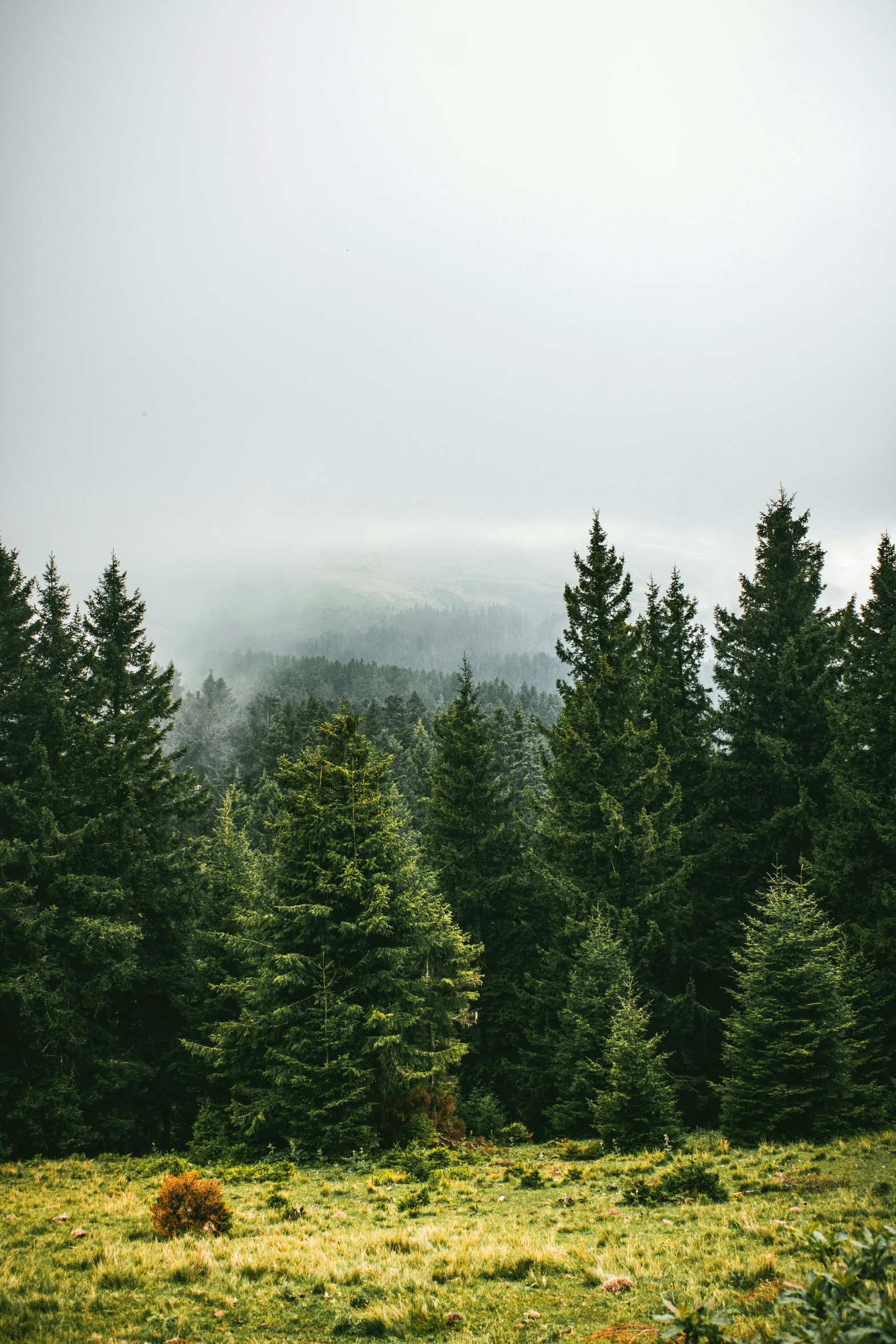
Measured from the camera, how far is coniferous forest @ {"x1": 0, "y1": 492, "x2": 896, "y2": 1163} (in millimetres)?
16922

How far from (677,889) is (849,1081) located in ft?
28.7

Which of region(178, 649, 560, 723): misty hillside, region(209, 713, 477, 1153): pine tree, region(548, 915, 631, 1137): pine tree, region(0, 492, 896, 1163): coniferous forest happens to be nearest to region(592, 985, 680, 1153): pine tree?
region(0, 492, 896, 1163): coniferous forest

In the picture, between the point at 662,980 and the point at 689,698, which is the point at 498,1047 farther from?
the point at 689,698

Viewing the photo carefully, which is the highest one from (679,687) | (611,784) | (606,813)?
(679,687)

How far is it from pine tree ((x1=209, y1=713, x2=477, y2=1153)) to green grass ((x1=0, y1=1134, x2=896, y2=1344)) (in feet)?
13.9

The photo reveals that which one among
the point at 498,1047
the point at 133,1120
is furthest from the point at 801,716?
the point at 133,1120

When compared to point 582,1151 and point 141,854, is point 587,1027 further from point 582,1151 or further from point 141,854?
point 141,854

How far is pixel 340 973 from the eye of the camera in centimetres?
1812

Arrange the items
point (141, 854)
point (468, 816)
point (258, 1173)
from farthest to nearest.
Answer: point (468, 816)
point (141, 854)
point (258, 1173)

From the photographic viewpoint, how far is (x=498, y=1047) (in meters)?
27.5

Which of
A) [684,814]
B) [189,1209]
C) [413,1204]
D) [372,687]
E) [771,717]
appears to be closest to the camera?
[189,1209]

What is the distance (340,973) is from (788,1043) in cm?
1073

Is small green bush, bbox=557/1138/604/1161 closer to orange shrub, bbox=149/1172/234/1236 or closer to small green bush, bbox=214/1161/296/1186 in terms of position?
small green bush, bbox=214/1161/296/1186

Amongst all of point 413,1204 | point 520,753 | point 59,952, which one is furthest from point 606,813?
point 520,753
